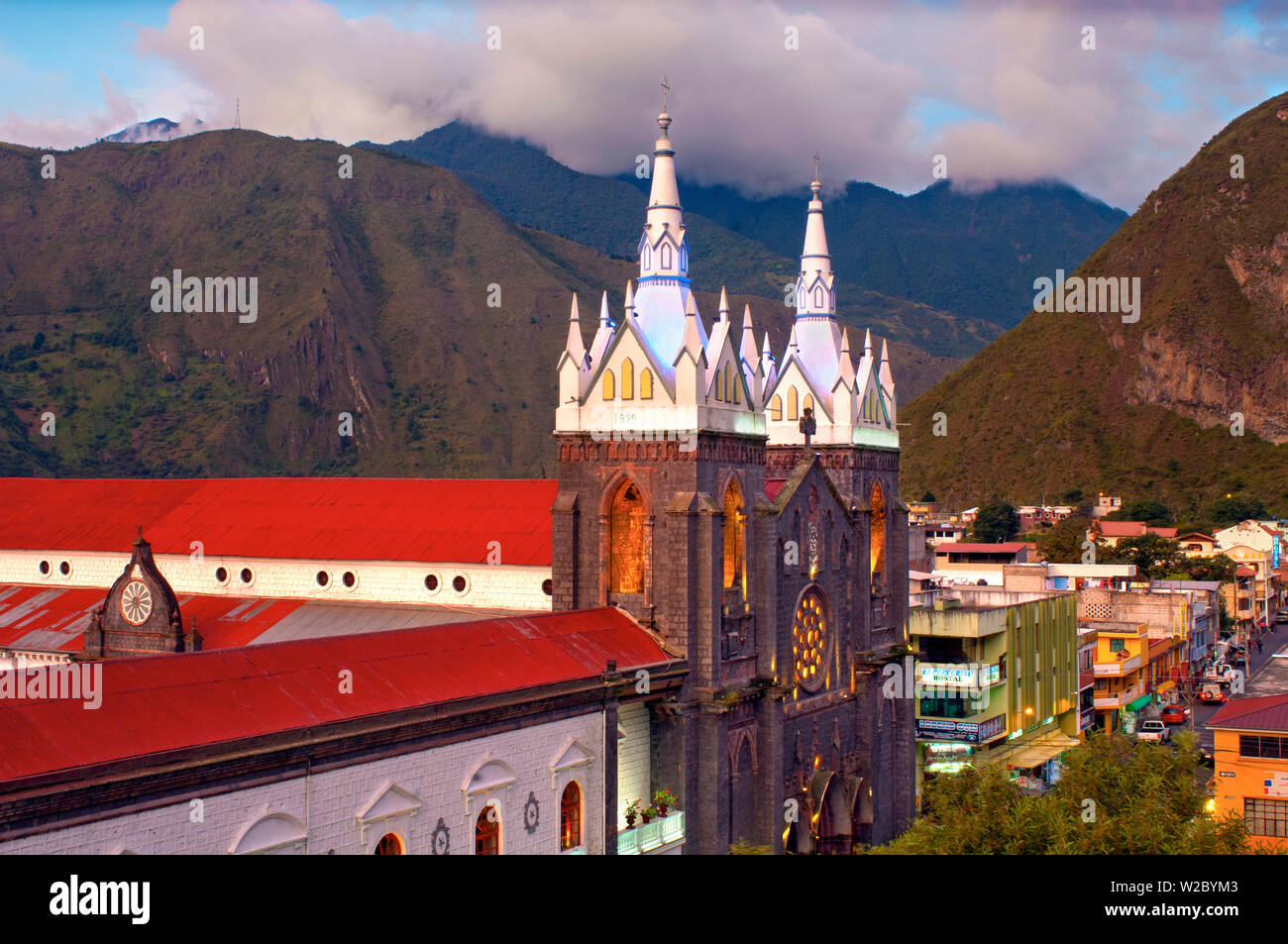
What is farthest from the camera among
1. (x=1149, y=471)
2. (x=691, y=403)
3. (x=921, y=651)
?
(x=1149, y=471)

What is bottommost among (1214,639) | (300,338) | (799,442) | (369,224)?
(1214,639)

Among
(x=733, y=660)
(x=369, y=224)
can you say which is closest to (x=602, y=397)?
(x=733, y=660)

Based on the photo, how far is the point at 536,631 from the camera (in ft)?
92.9

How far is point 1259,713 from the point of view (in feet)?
140

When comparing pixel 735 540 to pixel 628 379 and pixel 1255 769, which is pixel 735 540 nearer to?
pixel 628 379

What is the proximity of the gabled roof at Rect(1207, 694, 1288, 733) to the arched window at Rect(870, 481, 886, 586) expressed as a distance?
37.3ft

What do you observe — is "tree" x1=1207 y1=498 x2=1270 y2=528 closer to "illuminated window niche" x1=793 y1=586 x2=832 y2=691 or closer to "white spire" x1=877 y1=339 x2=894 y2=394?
"white spire" x1=877 y1=339 x2=894 y2=394

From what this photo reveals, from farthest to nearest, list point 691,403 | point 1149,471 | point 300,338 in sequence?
point 1149,471, point 300,338, point 691,403

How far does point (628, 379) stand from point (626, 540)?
399 cm

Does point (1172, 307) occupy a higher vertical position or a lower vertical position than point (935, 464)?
higher

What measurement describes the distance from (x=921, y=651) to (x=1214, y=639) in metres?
49.4

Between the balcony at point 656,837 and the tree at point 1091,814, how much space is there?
469cm

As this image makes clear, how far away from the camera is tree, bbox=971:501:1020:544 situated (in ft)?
470

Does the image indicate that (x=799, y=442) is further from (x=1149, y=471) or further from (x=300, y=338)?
(x=1149, y=471)
